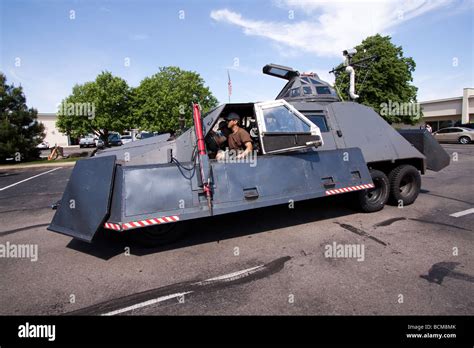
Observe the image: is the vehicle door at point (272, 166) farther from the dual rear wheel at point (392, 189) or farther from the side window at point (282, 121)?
the dual rear wheel at point (392, 189)

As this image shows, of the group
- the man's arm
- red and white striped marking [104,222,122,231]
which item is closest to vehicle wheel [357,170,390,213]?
the man's arm

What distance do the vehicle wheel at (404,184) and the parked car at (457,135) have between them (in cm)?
2333

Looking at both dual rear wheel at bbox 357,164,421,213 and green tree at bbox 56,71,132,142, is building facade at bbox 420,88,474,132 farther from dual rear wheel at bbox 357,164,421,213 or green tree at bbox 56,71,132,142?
dual rear wheel at bbox 357,164,421,213

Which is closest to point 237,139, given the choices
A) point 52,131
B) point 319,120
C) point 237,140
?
point 237,140

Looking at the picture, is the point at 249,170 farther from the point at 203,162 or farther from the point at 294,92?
the point at 294,92

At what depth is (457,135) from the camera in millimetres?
25328

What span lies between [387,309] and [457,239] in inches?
111

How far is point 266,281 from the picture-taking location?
3.74 meters

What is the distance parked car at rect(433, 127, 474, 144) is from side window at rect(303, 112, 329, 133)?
25.3 meters

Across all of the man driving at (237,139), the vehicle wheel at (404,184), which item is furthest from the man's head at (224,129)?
the vehicle wheel at (404,184)

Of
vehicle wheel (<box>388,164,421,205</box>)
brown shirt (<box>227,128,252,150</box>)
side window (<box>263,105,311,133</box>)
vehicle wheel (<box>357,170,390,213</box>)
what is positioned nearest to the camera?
side window (<box>263,105,311,133</box>)

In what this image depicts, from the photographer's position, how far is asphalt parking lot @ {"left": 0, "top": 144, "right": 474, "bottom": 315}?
10.7 feet

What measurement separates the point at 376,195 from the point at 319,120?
7.05 ft
